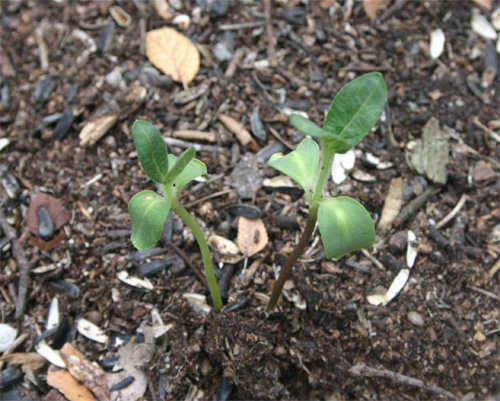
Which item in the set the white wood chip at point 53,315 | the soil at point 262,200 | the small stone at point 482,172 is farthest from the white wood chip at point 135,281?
the small stone at point 482,172

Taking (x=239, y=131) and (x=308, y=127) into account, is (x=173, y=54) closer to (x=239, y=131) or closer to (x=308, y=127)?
(x=239, y=131)

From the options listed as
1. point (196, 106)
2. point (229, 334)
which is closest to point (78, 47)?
point (196, 106)

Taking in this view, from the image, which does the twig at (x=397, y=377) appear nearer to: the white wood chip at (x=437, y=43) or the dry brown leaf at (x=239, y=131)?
the dry brown leaf at (x=239, y=131)

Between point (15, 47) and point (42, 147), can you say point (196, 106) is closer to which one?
point (42, 147)

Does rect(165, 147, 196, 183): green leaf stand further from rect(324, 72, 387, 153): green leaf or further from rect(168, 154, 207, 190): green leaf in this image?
rect(324, 72, 387, 153): green leaf

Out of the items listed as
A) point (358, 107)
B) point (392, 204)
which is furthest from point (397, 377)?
point (358, 107)

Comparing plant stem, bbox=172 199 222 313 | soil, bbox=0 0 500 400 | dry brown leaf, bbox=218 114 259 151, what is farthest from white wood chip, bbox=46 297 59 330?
dry brown leaf, bbox=218 114 259 151
